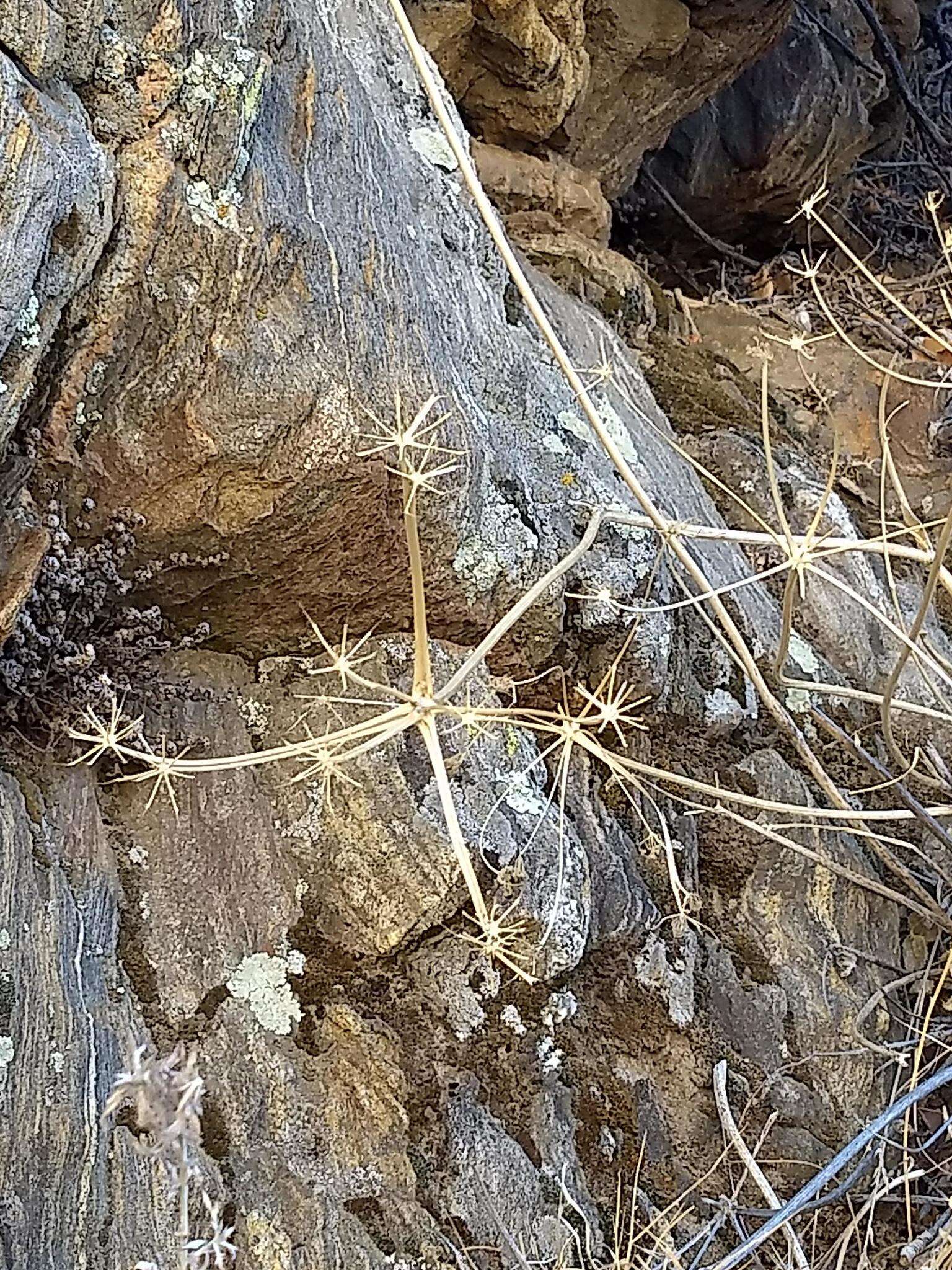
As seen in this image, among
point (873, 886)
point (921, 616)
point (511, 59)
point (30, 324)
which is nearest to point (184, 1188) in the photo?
point (30, 324)

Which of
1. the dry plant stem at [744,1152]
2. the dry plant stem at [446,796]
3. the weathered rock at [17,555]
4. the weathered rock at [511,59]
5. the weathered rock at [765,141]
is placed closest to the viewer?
the dry plant stem at [446,796]

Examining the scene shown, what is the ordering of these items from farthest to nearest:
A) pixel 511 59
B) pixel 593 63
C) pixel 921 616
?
1. pixel 593 63
2. pixel 511 59
3. pixel 921 616

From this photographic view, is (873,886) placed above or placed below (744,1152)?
above

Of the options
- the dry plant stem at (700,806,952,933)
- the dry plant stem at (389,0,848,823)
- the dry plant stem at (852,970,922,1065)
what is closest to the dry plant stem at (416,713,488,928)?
the dry plant stem at (389,0,848,823)

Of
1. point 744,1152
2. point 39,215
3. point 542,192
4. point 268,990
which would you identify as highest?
point 39,215

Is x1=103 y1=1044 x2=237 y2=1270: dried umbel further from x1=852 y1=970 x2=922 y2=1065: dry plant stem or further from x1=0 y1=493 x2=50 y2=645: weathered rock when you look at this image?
x1=852 y1=970 x2=922 y2=1065: dry plant stem

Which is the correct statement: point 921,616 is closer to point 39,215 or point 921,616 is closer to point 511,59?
point 39,215

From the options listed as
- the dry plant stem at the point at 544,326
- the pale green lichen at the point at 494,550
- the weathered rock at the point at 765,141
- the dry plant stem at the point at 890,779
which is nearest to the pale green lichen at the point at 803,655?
the dry plant stem at the point at 890,779

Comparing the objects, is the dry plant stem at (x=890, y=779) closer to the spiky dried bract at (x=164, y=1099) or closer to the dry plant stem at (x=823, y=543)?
the dry plant stem at (x=823, y=543)
